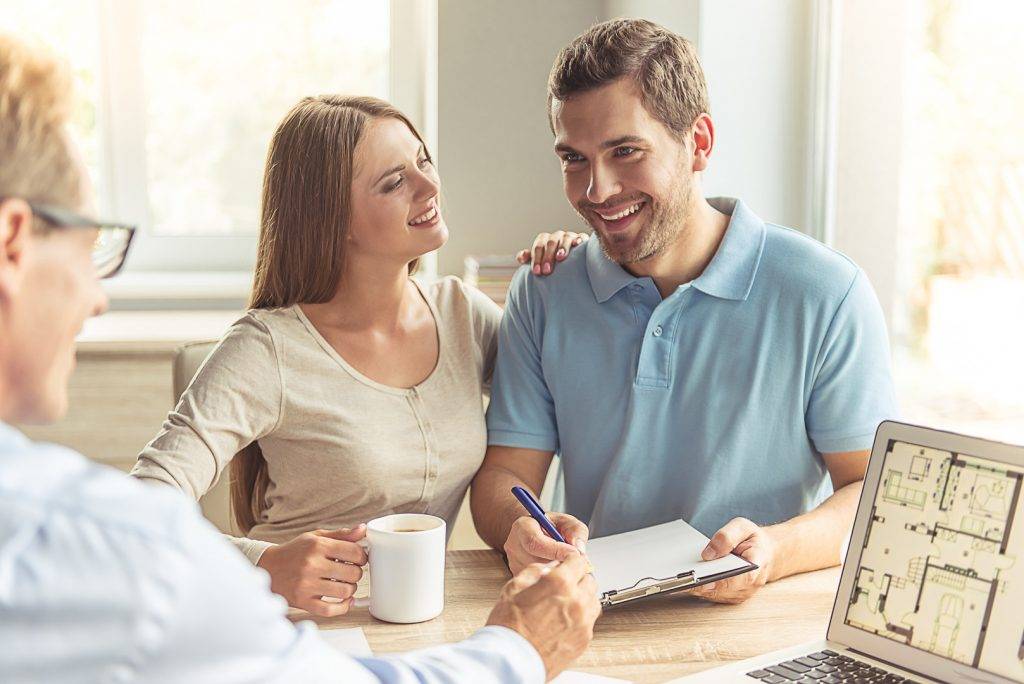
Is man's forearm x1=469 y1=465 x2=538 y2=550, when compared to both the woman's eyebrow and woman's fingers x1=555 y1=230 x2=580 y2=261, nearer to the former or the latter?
woman's fingers x1=555 y1=230 x2=580 y2=261

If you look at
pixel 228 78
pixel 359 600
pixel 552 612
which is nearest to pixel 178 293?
pixel 228 78

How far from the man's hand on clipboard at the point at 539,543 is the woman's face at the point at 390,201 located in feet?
1.57

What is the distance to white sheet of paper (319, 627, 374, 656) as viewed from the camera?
106 cm

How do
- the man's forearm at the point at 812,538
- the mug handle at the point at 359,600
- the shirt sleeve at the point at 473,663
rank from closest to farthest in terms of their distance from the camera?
the shirt sleeve at the point at 473,663 → the mug handle at the point at 359,600 → the man's forearm at the point at 812,538

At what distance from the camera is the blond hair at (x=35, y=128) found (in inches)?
24.6

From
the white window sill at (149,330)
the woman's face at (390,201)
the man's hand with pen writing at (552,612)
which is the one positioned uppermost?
the woman's face at (390,201)

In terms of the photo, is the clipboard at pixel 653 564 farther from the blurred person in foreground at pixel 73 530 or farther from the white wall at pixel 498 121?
the white wall at pixel 498 121

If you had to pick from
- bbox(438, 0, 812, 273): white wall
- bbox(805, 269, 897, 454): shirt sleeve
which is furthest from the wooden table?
bbox(438, 0, 812, 273): white wall

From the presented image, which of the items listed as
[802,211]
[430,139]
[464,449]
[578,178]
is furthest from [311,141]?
[430,139]

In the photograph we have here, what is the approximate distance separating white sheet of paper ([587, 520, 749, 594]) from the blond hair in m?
0.73

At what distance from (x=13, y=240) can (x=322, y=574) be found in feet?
2.07

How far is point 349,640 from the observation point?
110 centimetres

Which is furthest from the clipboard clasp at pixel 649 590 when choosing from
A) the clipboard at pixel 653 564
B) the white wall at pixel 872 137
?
the white wall at pixel 872 137

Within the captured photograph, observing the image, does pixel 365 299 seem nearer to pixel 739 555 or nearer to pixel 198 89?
pixel 739 555
